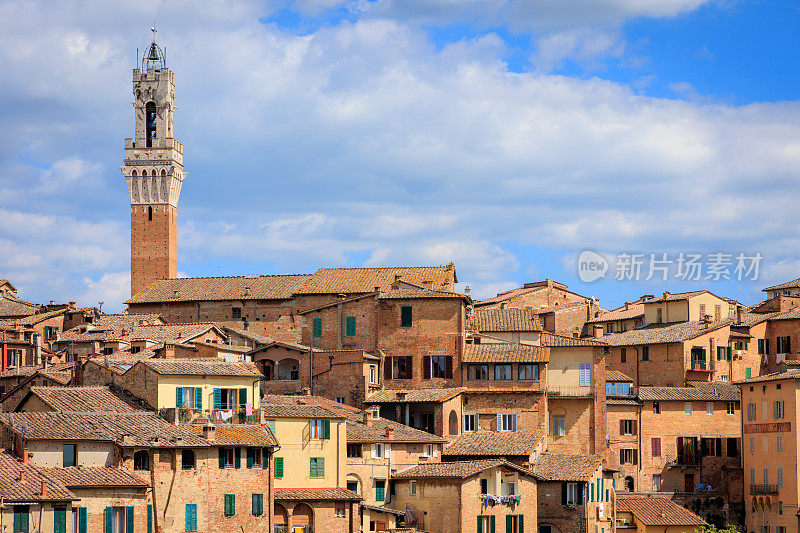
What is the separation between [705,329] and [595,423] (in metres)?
15.4

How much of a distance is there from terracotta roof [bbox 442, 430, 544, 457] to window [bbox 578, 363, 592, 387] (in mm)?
4978

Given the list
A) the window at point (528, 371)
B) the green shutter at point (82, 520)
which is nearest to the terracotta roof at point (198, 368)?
the green shutter at point (82, 520)

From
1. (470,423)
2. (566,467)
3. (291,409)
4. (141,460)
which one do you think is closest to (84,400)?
(141,460)

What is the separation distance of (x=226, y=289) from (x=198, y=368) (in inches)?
1419

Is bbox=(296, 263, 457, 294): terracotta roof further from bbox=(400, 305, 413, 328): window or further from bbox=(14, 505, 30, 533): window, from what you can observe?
bbox=(14, 505, 30, 533): window

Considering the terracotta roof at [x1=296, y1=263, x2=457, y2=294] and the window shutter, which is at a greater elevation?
the terracotta roof at [x1=296, y1=263, x2=457, y2=294]

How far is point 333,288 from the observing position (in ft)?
297

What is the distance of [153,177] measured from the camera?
127938 mm

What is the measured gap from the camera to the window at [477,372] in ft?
258

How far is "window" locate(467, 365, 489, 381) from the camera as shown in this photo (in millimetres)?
78500

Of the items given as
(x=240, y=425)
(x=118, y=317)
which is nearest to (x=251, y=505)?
(x=240, y=425)

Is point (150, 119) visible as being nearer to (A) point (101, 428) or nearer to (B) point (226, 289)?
(B) point (226, 289)

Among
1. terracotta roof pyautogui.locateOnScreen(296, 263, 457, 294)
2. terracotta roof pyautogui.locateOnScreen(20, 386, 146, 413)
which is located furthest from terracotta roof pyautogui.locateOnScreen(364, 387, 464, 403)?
terracotta roof pyautogui.locateOnScreen(20, 386, 146, 413)

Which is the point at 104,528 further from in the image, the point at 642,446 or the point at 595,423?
the point at 642,446
